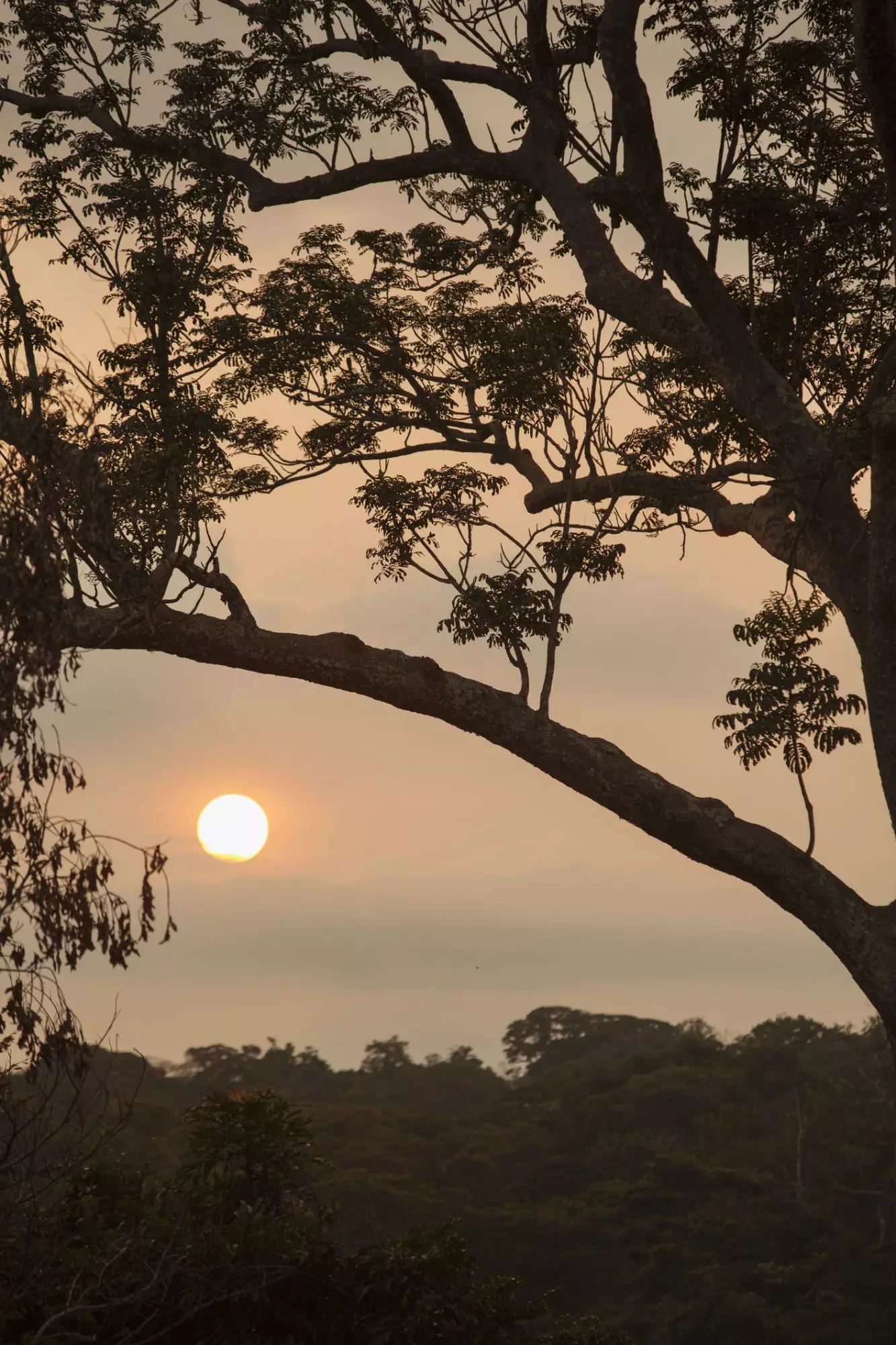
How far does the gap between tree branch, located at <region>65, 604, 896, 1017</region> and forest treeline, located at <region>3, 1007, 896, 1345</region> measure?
19871mm

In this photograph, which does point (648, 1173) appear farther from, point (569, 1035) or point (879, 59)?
point (879, 59)

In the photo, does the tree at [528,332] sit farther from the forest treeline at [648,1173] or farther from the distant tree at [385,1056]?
the distant tree at [385,1056]

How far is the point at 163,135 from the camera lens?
1434cm

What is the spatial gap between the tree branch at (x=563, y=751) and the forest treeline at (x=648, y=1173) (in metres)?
19.9

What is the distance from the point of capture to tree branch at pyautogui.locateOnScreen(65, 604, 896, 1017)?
1105 cm

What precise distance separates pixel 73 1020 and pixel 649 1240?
32.3 meters

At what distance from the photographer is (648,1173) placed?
127 ft

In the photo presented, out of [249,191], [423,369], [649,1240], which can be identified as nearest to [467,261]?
[423,369]

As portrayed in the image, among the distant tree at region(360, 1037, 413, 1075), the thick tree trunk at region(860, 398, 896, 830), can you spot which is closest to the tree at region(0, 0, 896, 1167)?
the thick tree trunk at region(860, 398, 896, 830)

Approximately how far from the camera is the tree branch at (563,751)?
1105cm

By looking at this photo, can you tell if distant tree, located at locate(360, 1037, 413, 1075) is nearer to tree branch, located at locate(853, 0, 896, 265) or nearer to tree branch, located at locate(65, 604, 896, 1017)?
tree branch, located at locate(65, 604, 896, 1017)

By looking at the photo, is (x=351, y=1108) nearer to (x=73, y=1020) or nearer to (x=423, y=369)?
(x=423, y=369)

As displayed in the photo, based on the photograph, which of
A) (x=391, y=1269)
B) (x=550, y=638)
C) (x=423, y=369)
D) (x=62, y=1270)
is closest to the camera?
(x=62, y=1270)

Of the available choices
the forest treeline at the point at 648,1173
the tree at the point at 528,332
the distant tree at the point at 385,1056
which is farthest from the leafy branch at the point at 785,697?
the distant tree at the point at 385,1056
